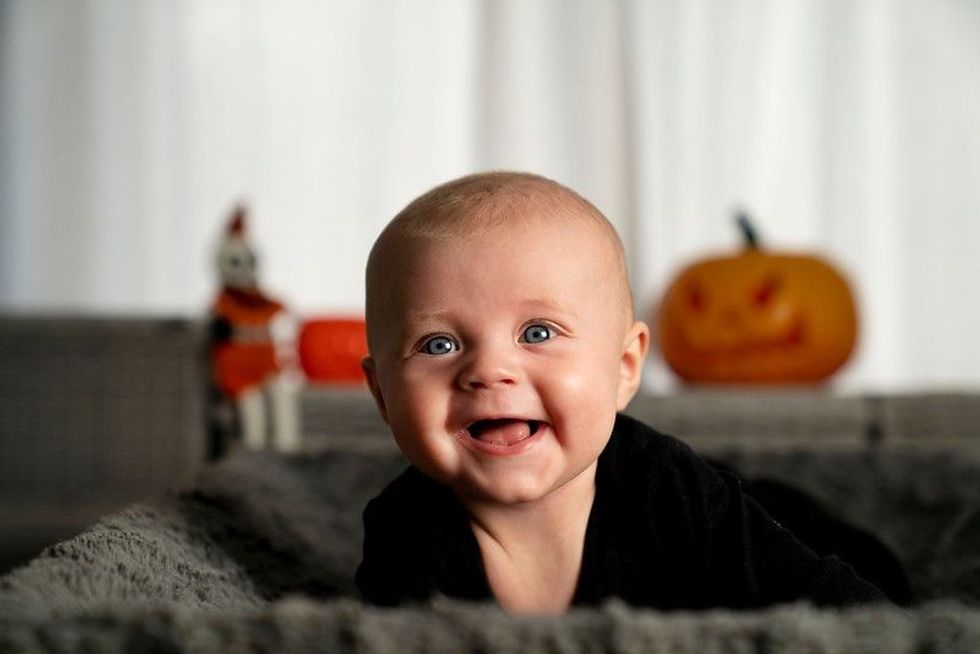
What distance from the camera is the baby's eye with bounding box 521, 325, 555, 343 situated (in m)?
0.75

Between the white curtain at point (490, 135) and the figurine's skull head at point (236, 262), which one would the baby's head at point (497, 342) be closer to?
the figurine's skull head at point (236, 262)

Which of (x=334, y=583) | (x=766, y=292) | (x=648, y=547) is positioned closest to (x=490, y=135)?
(x=766, y=292)

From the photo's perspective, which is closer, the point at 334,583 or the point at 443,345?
the point at 443,345

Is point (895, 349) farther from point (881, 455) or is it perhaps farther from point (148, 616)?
point (148, 616)

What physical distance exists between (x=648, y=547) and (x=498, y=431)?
0.20 metres

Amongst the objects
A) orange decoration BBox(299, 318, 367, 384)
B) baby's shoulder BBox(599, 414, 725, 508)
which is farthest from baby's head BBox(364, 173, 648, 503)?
orange decoration BBox(299, 318, 367, 384)

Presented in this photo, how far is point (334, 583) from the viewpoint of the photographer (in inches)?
40.1

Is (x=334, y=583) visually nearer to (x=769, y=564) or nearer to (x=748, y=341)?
(x=769, y=564)

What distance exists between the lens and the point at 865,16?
2.40m

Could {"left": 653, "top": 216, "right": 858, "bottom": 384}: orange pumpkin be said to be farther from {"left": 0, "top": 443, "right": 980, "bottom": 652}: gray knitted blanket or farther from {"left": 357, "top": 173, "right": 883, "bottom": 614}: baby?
{"left": 357, "top": 173, "right": 883, "bottom": 614}: baby

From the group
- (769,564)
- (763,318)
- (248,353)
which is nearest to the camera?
(769,564)

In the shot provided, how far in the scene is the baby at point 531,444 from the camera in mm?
736

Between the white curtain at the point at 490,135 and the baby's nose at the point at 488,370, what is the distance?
63.6 inches

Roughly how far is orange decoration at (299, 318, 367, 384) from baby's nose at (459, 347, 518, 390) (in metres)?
1.31
